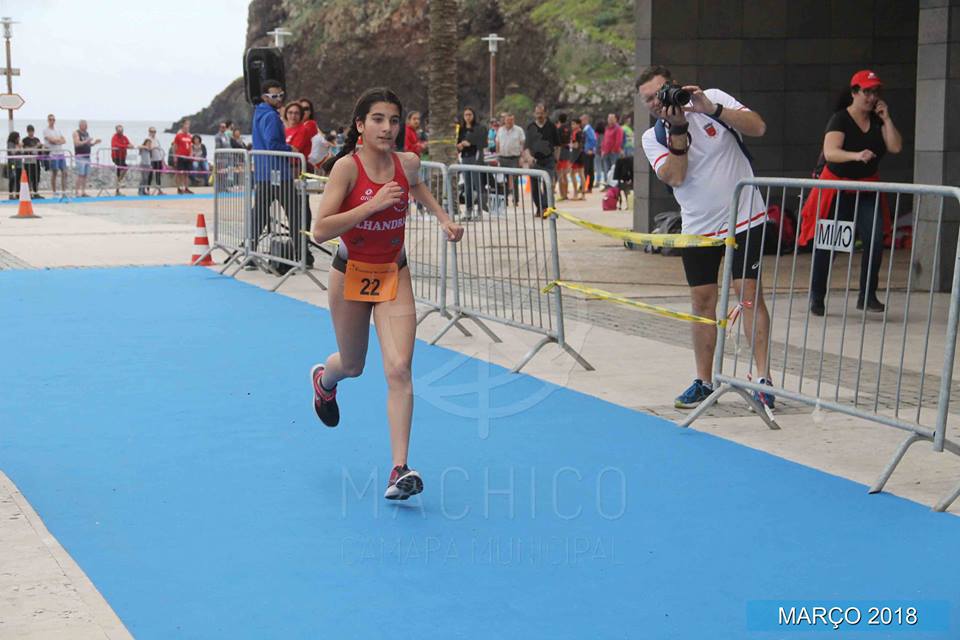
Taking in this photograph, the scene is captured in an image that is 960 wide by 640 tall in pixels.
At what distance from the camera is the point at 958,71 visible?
43.0 feet

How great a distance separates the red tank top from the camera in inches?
252

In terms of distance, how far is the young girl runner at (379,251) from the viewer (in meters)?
6.26

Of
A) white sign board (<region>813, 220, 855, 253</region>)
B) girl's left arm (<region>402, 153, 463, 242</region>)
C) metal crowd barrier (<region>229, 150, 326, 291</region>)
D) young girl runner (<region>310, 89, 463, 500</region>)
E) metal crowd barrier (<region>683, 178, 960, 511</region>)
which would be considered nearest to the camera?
young girl runner (<region>310, 89, 463, 500</region>)

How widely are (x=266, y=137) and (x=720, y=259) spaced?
8357 millimetres

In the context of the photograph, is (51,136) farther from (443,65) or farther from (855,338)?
(855,338)

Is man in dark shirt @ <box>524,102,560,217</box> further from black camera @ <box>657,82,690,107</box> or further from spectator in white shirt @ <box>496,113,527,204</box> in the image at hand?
black camera @ <box>657,82,690,107</box>

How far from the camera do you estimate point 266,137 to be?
50.3 ft

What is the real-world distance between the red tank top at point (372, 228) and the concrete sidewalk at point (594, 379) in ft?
6.25

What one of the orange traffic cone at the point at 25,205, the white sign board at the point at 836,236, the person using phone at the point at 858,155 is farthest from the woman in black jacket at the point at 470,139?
the white sign board at the point at 836,236

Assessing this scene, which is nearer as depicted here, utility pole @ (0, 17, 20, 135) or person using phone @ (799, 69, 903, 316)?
person using phone @ (799, 69, 903, 316)

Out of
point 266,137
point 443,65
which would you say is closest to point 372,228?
point 266,137

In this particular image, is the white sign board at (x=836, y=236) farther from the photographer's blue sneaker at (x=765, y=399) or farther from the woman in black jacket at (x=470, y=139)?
the woman in black jacket at (x=470, y=139)

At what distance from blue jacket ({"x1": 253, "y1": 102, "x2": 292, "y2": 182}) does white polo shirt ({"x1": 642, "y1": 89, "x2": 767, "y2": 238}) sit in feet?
24.5

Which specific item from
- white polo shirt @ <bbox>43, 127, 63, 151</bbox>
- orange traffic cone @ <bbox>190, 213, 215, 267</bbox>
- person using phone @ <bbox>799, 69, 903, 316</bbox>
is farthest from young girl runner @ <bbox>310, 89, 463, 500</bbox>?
white polo shirt @ <bbox>43, 127, 63, 151</bbox>
